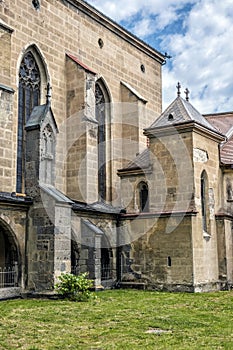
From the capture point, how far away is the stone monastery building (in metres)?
13.8

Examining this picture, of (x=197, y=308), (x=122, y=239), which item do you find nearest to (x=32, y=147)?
(x=122, y=239)

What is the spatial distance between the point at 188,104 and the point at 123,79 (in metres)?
6.96

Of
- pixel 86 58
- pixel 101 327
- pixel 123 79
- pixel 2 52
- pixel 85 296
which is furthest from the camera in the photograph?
pixel 123 79

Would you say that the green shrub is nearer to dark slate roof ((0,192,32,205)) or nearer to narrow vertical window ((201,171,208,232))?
dark slate roof ((0,192,32,205))

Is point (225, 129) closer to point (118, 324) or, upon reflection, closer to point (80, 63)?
point (80, 63)

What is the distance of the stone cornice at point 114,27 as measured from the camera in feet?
71.2

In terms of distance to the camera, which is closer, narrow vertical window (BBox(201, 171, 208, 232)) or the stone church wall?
narrow vertical window (BBox(201, 171, 208, 232))

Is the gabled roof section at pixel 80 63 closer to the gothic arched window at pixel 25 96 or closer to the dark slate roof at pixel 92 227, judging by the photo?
the gothic arched window at pixel 25 96

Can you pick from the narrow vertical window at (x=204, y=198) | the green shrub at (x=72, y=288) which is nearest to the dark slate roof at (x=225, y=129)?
the narrow vertical window at (x=204, y=198)

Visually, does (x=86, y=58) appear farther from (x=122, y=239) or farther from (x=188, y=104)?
(x=122, y=239)

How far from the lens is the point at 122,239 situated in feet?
58.5

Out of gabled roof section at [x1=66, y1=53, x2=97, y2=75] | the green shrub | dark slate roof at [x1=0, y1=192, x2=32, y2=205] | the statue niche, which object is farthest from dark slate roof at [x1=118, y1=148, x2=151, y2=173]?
the green shrub

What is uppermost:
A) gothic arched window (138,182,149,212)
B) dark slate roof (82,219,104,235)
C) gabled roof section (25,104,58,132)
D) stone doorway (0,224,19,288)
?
gabled roof section (25,104,58,132)

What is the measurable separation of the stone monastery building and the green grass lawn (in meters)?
2.14
